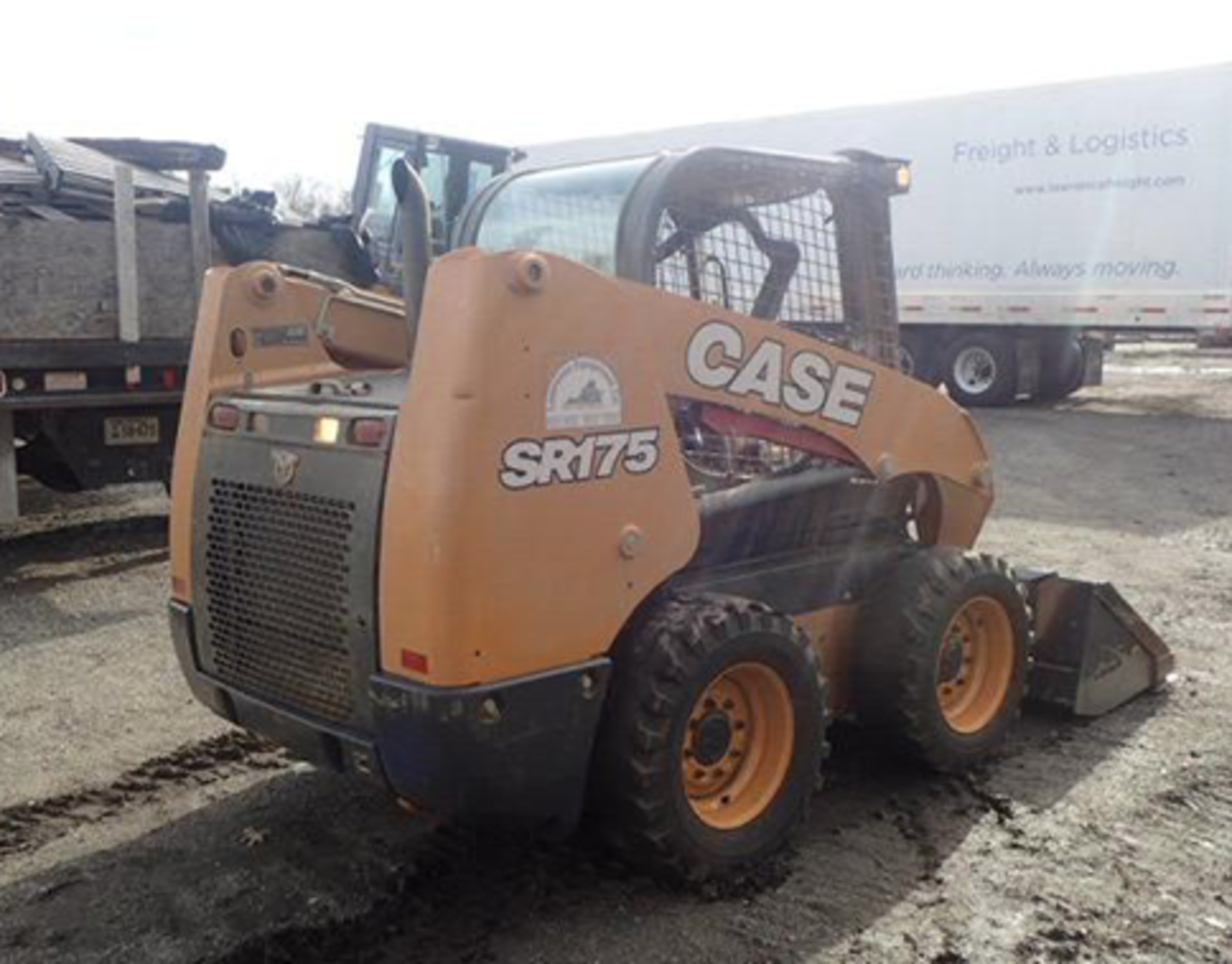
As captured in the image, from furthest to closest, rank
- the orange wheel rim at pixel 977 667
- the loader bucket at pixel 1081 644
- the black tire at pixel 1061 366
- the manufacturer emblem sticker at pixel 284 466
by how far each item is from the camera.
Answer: the black tire at pixel 1061 366, the loader bucket at pixel 1081 644, the orange wheel rim at pixel 977 667, the manufacturer emblem sticker at pixel 284 466

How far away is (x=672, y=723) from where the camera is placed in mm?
3256

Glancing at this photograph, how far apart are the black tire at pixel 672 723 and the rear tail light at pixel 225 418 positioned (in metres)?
1.30

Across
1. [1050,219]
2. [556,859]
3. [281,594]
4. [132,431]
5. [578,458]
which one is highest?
[1050,219]

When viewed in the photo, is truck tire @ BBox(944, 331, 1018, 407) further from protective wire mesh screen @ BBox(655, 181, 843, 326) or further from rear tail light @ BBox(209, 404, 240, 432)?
rear tail light @ BBox(209, 404, 240, 432)

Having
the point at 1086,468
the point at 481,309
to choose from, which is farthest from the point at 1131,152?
the point at 481,309

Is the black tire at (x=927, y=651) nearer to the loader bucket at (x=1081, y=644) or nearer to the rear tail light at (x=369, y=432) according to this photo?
the loader bucket at (x=1081, y=644)

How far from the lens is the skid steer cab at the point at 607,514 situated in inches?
117

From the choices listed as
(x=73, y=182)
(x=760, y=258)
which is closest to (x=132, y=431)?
(x=73, y=182)

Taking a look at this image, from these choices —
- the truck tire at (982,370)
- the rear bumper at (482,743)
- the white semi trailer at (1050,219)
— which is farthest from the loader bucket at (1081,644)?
the truck tire at (982,370)

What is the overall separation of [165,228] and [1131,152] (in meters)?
11.6

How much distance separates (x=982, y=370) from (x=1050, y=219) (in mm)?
2101

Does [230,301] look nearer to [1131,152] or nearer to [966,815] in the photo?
[966,815]

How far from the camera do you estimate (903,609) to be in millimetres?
4059

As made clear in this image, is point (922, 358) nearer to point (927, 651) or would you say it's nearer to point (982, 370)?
point (982, 370)
